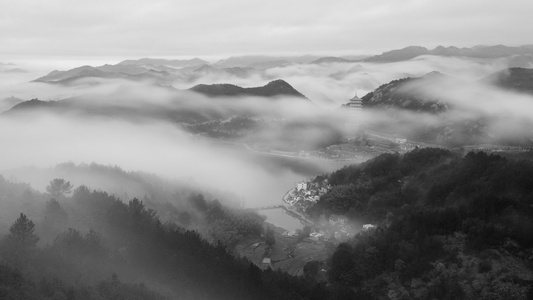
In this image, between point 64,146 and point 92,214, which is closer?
point 92,214

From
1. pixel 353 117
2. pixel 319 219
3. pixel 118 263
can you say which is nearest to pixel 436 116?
pixel 353 117

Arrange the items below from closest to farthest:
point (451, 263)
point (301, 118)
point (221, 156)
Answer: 1. point (451, 263)
2. point (221, 156)
3. point (301, 118)

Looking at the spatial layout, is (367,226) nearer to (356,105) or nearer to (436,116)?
(436,116)

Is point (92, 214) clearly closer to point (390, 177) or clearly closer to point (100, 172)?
point (100, 172)

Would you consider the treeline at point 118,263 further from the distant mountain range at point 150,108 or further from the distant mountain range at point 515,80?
the distant mountain range at point 515,80

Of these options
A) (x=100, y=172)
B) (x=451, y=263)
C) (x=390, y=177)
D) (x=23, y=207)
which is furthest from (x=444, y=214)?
(x=100, y=172)

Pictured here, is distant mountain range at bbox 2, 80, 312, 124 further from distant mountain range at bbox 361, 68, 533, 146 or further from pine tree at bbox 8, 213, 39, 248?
pine tree at bbox 8, 213, 39, 248
